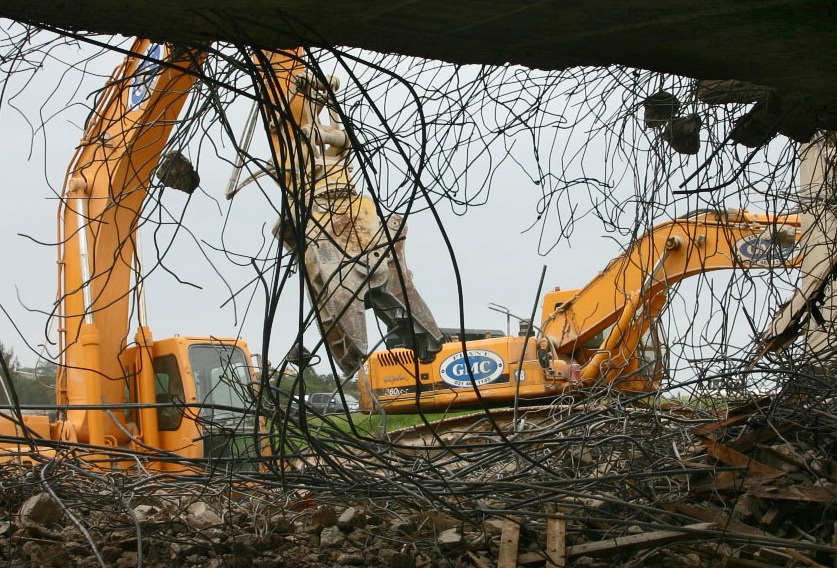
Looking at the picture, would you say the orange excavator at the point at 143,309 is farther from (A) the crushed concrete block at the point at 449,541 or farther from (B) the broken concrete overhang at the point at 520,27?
(B) the broken concrete overhang at the point at 520,27

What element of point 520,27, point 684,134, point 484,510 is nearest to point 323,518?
point 484,510

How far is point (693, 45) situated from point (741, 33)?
17 centimetres

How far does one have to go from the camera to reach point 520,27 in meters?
2.92

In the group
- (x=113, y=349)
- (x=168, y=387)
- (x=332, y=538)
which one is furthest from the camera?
(x=168, y=387)

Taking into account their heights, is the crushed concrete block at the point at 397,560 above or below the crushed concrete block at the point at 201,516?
below

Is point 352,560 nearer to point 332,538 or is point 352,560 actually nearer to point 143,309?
point 332,538

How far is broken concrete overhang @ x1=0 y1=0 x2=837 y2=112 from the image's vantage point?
2.70 metres

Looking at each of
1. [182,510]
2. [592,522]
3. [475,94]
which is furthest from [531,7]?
[182,510]

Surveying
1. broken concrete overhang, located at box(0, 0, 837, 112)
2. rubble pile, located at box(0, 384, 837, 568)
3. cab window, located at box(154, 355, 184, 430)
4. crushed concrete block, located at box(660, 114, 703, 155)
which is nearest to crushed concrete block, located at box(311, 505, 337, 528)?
rubble pile, located at box(0, 384, 837, 568)

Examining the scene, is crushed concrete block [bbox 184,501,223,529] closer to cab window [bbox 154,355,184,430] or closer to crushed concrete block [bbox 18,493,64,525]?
crushed concrete block [bbox 18,493,64,525]

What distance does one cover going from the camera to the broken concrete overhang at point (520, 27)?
2695 mm

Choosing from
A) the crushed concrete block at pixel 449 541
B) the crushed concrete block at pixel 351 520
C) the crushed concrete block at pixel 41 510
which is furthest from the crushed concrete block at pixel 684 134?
the crushed concrete block at pixel 41 510

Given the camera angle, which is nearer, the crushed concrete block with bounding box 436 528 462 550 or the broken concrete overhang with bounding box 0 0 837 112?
the broken concrete overhang with bounding box 0 0 837 112

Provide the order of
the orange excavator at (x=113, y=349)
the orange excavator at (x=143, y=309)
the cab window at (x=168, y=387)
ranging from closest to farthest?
the orange excavator at (x=143, y=309) < the orange excavator at (x=113, y=349) < the cab window at (x=168, y=387)
